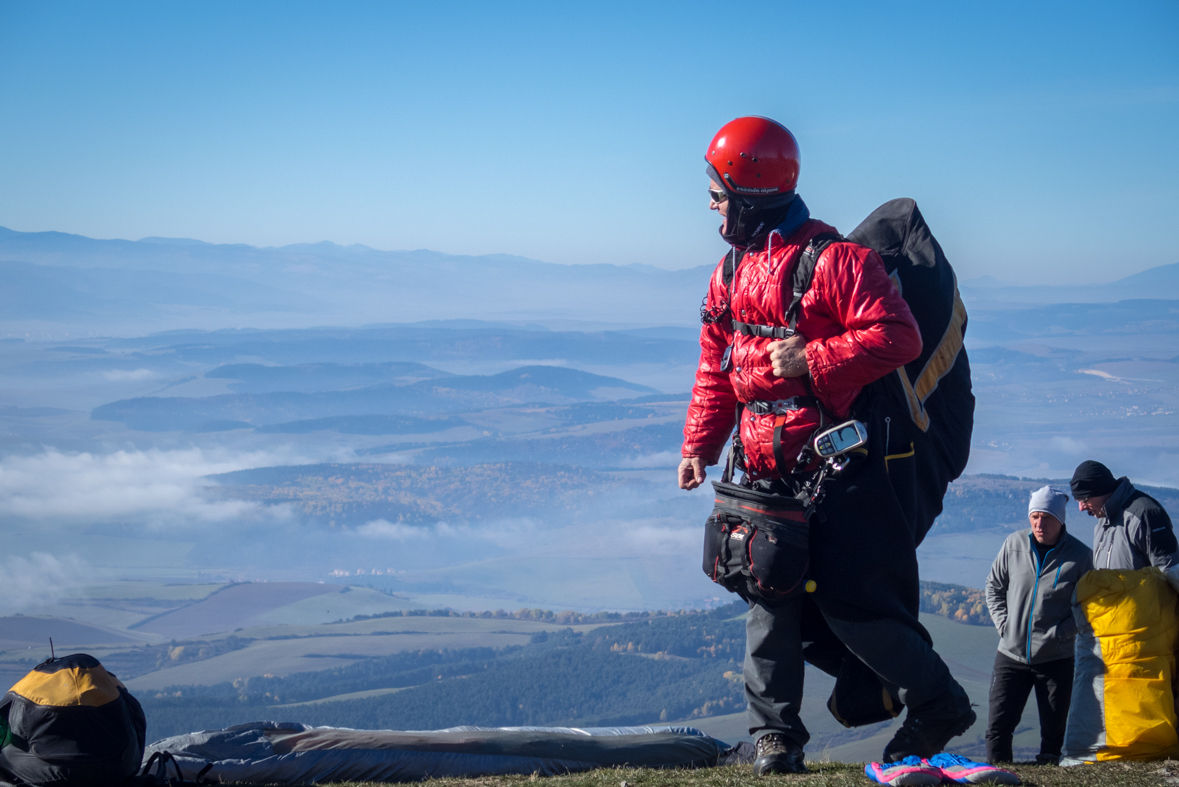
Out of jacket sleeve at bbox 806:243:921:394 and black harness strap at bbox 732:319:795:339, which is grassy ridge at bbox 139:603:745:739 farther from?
jacket sleeve at bbox 806:243:921:394

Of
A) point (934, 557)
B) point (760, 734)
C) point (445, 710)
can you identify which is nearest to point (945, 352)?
point (760, 734)

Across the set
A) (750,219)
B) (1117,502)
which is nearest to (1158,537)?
(1117,502)

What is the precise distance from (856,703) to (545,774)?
203 cm

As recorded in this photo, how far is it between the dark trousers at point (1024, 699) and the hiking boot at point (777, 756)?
3072mm

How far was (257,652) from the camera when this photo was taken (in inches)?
5002

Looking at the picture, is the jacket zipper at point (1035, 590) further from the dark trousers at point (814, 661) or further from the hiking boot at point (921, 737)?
the hiking boot at point (921, 737)

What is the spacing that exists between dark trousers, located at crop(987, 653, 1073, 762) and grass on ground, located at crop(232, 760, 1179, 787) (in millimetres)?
1912

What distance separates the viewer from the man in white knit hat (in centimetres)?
656

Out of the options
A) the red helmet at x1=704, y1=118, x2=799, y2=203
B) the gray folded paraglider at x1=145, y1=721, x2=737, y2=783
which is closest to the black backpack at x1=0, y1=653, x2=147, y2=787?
the gray folded paraglider at x1=145, y1=721, x2=737, y2=783

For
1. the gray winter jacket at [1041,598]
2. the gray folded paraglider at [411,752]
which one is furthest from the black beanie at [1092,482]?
the gray folded paraglider at [411,752]

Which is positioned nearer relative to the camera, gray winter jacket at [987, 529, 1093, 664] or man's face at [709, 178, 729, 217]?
man's face at [709, 178, 729, 217]

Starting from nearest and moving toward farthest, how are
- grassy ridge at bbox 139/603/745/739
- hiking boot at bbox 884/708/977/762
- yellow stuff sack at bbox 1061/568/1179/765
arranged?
hiking boot at bbox 884/708/977/762 → yellow stuff sack at bbox 1061/568/1179/765 → grassy ridge at bbox 139/603/745/739

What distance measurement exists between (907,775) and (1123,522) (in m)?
4.19

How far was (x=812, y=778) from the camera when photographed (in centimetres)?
416
